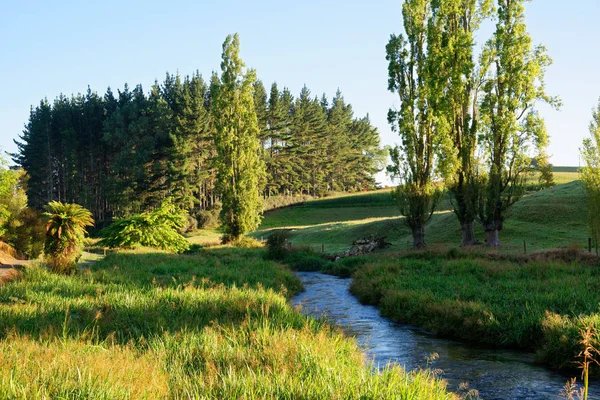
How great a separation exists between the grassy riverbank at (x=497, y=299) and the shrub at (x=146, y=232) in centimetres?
1699

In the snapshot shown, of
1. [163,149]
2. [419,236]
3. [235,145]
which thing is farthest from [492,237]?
[163,149]

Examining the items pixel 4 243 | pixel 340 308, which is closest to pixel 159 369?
pixel 340 308

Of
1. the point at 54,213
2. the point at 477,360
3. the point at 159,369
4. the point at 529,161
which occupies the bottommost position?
the point at 477,360

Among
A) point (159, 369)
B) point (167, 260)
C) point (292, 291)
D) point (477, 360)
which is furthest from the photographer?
point (167, 260)

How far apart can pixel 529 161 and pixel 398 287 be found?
17.2m

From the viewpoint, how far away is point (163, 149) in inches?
2793

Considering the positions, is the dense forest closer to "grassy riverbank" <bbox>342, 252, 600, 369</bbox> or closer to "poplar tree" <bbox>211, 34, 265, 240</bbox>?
"poplar tree" <bbox>211, 34, 265, 240</bbox>

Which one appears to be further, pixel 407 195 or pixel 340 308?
pixel 407 195

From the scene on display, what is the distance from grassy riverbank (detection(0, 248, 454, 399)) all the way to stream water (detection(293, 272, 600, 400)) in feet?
5.89

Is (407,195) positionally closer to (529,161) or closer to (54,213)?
(529,161)

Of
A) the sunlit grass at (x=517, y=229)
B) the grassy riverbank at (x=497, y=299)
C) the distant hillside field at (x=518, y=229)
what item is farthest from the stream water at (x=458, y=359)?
the distant hillside field at (x=518, y=229)

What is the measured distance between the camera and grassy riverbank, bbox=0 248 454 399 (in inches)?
215

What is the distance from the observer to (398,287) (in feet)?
59.0

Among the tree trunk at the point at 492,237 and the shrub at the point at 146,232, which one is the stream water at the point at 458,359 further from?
the shrub at the point at 146,232
